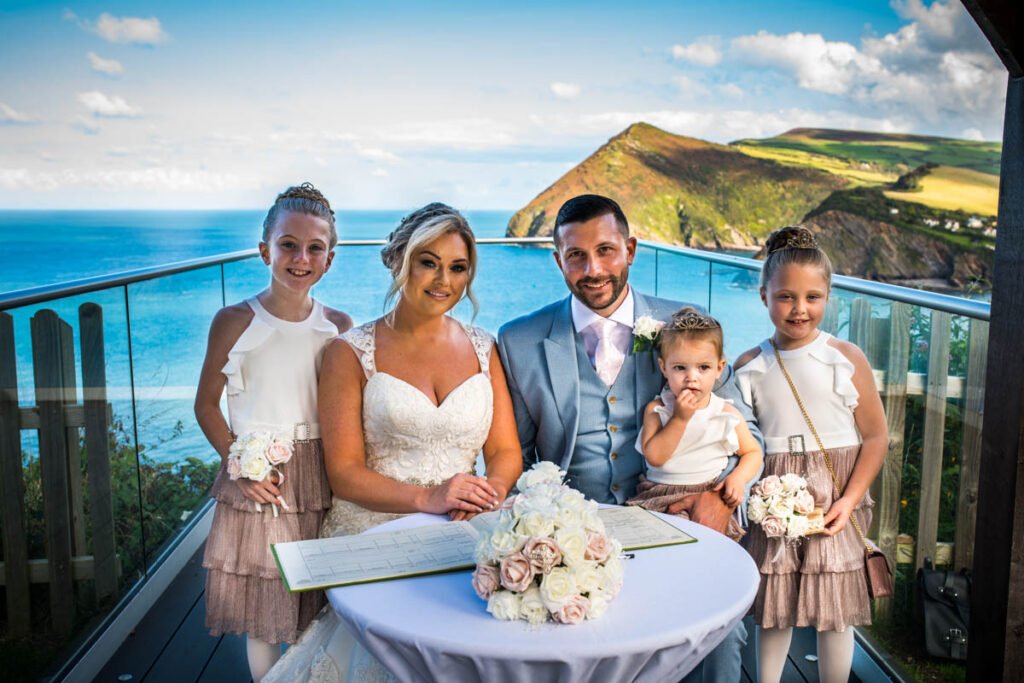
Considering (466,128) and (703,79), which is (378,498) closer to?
(466,128)

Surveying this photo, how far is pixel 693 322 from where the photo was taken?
2.41 metres

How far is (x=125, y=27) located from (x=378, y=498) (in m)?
36.2

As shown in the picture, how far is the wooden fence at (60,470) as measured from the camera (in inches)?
92.0

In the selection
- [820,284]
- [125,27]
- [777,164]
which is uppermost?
[125,27]

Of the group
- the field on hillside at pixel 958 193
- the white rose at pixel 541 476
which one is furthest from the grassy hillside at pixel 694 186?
the white rose at pixel 541 476

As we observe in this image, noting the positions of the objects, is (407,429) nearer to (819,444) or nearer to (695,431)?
(695,431)

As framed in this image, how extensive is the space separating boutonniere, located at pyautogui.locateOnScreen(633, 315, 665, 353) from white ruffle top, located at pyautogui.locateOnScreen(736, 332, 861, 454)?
0.32 m

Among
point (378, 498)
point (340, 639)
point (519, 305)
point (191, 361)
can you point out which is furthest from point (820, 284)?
point (519, 305)

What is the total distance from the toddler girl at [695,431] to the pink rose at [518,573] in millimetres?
989

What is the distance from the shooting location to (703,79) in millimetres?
29672

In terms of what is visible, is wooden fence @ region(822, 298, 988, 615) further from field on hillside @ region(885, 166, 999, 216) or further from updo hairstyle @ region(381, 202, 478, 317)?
field on hillside @ region(885, 166, 999, 216)

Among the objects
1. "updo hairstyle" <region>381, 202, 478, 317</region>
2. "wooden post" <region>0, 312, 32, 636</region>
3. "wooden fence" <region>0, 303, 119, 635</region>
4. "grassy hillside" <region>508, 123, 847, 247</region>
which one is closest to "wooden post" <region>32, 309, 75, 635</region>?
"wooden fence" <region>0, 303, 119, 635</region>

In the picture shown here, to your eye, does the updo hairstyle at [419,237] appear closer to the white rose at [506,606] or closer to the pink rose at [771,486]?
the pink rose at [771,486]

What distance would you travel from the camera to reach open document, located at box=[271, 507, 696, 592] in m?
1.75
